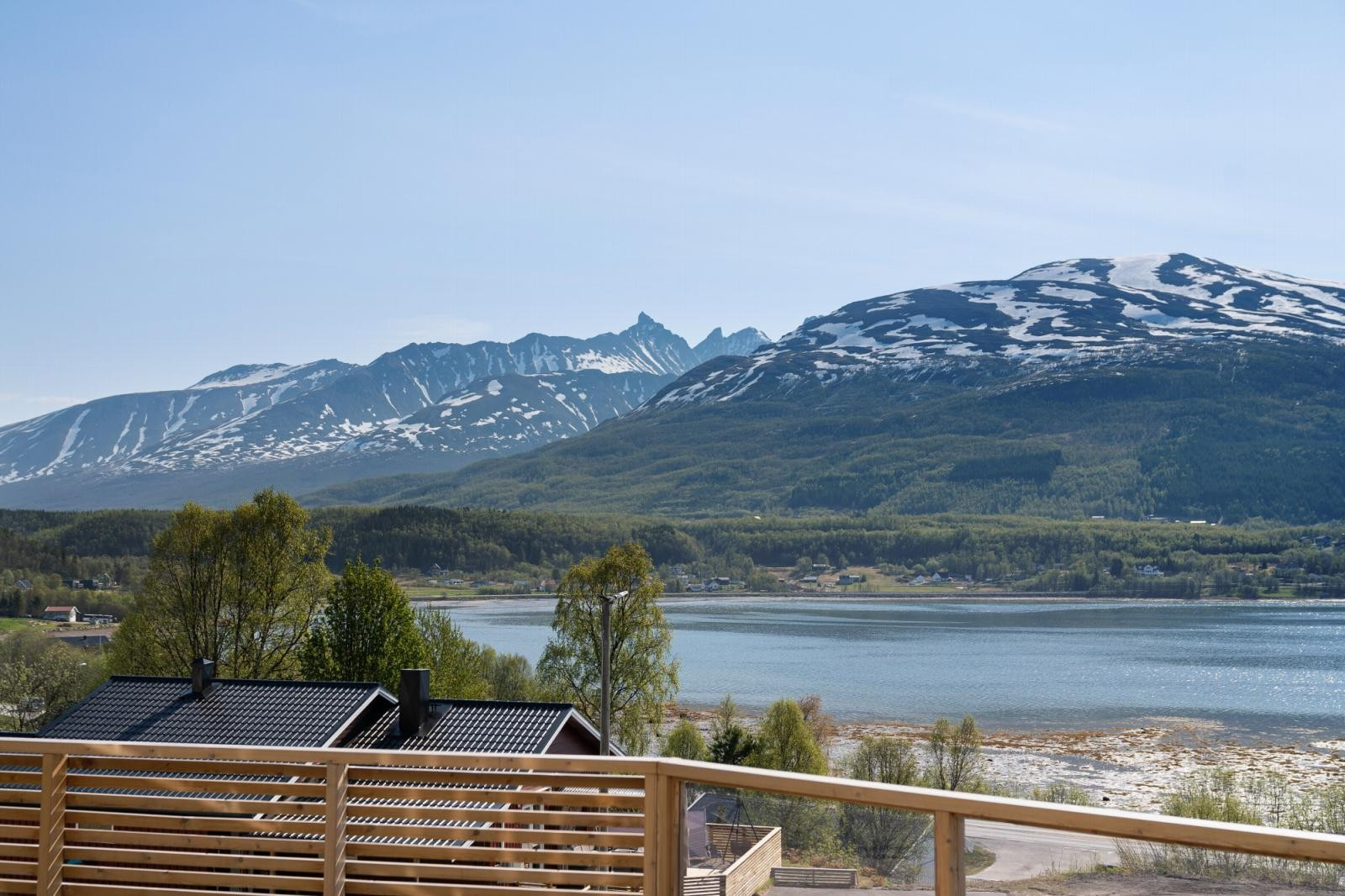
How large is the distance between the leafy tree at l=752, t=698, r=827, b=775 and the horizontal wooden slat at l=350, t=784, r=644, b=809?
3045cm

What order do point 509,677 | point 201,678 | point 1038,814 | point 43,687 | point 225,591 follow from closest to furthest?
point 1038,814
point 201,678
point 225,591
point 43,687
point 509,677

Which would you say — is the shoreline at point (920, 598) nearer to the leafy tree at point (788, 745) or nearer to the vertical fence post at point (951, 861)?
the leafy tree at point (788, 745)

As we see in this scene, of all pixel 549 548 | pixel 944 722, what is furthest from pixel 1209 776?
pixel 549 548

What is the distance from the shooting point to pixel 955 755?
37531mm

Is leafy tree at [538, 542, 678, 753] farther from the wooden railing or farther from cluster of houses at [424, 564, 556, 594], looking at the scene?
cluster of houses at [424, 564, 556, 594]

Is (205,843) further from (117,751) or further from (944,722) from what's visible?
(944,722)

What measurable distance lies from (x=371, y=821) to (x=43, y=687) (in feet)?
143

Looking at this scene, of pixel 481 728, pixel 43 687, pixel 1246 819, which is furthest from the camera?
pixel 43 687

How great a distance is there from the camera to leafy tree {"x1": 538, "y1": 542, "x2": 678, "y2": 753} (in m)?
35.9

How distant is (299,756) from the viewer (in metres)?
4.65

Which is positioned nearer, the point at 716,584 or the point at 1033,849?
the point at 1033,849

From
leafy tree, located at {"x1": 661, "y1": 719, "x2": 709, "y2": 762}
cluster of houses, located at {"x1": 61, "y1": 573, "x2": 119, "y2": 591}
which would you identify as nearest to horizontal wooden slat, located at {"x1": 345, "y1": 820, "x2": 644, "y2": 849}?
leafy tree, located at {"x1": 661, "y1": 719, "x2": 709, "y2": 762}

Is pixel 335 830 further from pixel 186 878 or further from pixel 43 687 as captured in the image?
pixel 43 687

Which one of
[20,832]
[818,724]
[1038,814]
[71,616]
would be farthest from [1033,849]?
[71,616]
